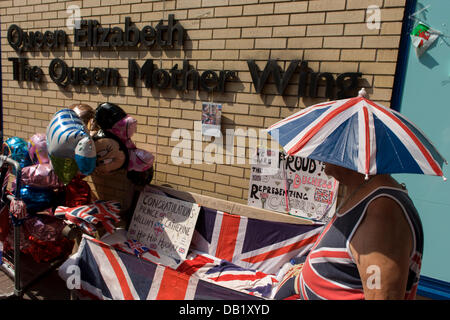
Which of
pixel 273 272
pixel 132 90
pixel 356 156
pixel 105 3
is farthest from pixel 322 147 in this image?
pixel 105 3

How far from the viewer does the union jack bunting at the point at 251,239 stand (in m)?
2.96

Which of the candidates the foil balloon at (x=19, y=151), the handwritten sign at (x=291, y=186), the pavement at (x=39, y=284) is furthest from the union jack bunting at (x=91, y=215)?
the handwritten sign at (x=291, y=186)

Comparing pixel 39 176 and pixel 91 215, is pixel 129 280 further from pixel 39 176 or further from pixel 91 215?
pixel 39 176

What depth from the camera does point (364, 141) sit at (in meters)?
1.39

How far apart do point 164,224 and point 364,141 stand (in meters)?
2.53

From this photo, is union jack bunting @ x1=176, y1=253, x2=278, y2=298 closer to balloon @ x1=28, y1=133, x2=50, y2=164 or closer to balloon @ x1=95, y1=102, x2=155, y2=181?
balloon @ x1=95, y1=102, x2=155, y2=181

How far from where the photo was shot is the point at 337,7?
9.07ft

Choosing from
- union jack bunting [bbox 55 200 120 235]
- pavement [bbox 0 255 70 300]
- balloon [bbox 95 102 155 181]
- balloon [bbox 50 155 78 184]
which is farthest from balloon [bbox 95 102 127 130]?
pavement [bbox 0 255 70 300]

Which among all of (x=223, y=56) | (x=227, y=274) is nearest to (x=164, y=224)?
(x=227, y=274)

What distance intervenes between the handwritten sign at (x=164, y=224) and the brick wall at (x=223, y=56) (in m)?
0.33

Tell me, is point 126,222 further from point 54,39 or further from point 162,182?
point 54,39

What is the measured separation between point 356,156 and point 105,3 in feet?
12.8

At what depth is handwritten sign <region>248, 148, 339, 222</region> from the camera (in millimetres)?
2945

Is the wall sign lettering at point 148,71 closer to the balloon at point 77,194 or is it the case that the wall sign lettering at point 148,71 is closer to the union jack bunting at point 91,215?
the balloon at point 77,194
